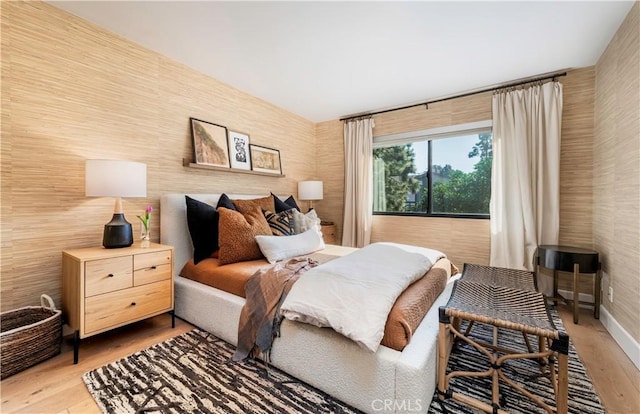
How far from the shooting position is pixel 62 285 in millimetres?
1907

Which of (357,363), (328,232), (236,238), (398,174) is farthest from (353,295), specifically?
(398,174)

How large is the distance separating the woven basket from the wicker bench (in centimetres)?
237

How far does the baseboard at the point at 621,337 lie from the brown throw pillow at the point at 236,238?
2.72 metres

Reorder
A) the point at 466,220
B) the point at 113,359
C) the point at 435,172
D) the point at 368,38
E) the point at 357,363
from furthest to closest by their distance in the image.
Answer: the point at 435,172, the point at 466,220, the point at 368,38, the point at 113,359, the point at 357,363

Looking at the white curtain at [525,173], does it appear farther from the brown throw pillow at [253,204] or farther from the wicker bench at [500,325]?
the brown throw pillow at [253,204]

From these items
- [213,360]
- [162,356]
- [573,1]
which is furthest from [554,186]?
[162,356]

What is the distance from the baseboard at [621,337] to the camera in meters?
1.70

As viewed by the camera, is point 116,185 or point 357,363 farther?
point 116,185

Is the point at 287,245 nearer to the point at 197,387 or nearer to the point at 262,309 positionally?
the point at 262,309

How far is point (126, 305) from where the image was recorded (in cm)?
183

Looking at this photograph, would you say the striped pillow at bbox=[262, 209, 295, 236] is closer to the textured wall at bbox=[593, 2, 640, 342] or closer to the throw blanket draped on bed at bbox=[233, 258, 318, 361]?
the throw blanket draped on bed at bbox=[233, 258, 318, 361]

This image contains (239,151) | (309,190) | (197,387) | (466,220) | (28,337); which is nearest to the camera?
(197,387)

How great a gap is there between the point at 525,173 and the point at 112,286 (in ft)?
12.9

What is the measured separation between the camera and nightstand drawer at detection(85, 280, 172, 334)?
5.53 ft
